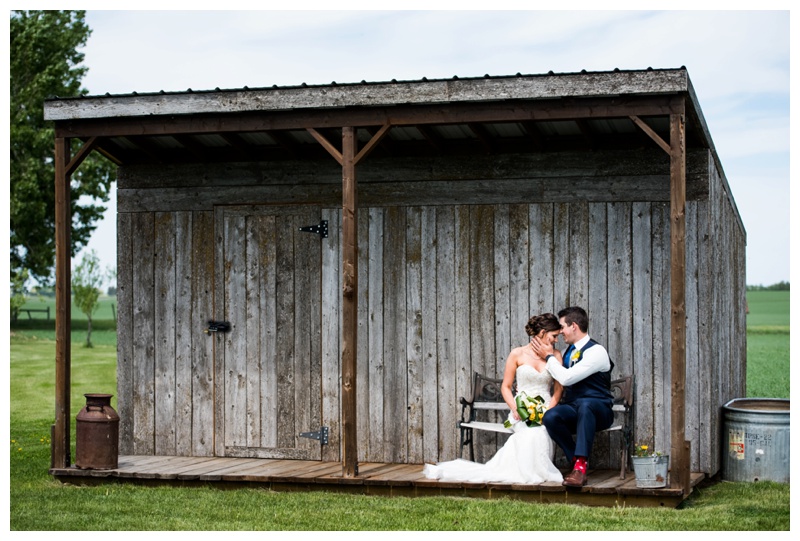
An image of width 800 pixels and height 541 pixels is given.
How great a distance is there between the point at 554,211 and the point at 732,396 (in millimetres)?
3566

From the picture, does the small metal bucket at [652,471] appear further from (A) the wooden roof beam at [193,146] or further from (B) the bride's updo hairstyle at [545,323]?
(A) the wooden roof beam at [193,146]

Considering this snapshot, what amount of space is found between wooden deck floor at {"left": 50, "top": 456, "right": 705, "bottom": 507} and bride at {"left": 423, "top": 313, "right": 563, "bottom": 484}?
0.39 ft

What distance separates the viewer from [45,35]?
30.4 meters

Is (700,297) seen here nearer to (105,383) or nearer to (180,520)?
(180,520)

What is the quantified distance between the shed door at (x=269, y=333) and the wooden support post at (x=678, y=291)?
133 inches

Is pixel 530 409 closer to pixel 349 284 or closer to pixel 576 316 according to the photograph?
pixel 576 316

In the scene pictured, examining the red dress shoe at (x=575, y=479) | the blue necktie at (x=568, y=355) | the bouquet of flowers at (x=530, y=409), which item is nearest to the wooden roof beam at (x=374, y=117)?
the blue necktie at (x=568, y=355)

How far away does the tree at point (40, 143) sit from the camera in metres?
29.2

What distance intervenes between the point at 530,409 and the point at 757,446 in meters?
2.16

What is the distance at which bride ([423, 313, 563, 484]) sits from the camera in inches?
327

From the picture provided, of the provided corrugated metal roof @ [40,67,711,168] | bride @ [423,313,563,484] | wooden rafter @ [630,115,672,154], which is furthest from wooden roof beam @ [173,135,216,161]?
wooden rafter @ [630,115,672,154]

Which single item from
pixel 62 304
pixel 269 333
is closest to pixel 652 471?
pixel 269 333

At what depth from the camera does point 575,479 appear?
26.3 ft

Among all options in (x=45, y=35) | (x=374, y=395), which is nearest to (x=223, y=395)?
(x=374, y=395)
